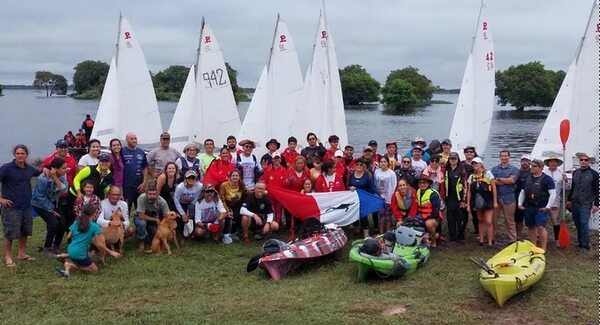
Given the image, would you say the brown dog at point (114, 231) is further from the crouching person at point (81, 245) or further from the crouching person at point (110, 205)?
the crouching person at point (81, 245)

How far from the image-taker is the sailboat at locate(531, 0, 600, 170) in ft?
42.1

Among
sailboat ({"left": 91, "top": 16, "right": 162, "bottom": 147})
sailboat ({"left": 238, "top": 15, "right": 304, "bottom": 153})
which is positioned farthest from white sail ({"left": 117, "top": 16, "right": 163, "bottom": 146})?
sailboat ({"left": 238, "top": 15, "right": 304, "bottom": 153})

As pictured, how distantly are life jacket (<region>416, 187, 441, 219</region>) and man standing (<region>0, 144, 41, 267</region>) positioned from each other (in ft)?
19.4

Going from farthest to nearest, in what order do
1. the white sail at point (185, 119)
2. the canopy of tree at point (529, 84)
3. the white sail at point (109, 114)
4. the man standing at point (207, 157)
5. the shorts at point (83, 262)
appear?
the canopy of tree at point (529, 84) < the white sail at point (109, 114) < the white sail at point (185, 119) < the man standing at point (207, 157) < the shorts at point (83, 262)

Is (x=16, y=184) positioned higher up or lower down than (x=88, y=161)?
lower down

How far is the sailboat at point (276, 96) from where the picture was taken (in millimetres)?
16484

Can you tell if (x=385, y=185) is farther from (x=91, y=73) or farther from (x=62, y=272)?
(x=91, y=73)

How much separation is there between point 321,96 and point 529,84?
61.9 m

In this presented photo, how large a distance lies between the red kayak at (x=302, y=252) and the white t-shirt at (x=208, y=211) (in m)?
1.55

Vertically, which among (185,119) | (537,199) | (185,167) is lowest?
(537,199)

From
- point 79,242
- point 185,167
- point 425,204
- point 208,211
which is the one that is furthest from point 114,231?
point 425,204

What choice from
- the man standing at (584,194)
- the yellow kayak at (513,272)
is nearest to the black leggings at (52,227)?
the yellow kayak at (513,272)

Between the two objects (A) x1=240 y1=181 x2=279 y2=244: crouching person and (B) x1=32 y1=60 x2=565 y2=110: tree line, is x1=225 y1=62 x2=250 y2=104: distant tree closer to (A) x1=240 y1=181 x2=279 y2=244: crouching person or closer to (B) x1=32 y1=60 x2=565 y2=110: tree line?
(B) x1=32 y1=60 x2=565 y2=110: tree line

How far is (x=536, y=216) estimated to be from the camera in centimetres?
909
